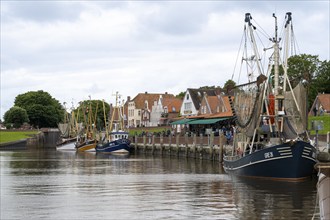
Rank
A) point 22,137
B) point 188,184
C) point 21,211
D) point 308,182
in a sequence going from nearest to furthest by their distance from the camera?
point 21,211 < point 308,182 < point 188,184 < point 22,137

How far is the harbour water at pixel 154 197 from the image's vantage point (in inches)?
1190

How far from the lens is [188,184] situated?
4575cm

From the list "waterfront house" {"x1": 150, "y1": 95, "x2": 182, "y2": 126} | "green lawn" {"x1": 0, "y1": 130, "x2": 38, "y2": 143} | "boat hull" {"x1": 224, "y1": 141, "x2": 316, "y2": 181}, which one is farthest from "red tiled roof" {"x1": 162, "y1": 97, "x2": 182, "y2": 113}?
"boat hull" {"x1": 224, "y1": 141, "x2": 316, "y2": 181}

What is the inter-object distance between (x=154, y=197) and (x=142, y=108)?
486ft

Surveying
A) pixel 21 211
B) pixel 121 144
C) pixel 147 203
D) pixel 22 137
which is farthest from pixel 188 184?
pixel 22 137

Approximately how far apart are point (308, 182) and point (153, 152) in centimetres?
5880

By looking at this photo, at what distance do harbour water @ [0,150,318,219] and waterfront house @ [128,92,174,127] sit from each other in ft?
413

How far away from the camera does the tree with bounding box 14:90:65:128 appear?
193750 mm

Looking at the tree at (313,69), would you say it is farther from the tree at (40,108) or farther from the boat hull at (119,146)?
the tree at (40,108)

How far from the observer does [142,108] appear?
184875mm

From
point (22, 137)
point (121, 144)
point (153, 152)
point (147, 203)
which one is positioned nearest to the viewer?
point (147, 203)

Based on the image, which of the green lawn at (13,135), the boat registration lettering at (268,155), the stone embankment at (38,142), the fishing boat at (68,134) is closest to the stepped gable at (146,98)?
the stone embankment at (38,142)

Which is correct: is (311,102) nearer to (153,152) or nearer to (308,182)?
(153,152)

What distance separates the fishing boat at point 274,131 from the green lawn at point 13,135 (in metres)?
113
